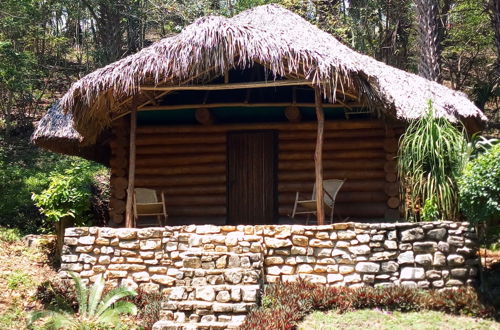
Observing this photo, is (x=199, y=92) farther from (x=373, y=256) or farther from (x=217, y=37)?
(x=373, y=256)

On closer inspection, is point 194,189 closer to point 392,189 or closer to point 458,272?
point 392,189

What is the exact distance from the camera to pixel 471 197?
27.5 feet

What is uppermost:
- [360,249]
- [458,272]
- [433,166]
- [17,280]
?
[433,166]

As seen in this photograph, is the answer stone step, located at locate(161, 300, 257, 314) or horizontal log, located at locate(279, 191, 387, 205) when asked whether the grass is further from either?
horizontal log, located at locate(279, 191, 387, 205)

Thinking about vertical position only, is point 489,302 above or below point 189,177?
below

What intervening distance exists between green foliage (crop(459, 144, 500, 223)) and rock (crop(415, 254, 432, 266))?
756mm

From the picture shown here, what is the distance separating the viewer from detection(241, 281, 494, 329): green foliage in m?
8.17

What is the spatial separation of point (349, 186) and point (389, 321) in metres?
4.15

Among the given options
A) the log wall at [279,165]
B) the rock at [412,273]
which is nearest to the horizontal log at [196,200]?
the log wall at [279,165]

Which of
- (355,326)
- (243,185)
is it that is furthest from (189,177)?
(355,326)

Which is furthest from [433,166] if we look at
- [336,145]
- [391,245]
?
[336,145]

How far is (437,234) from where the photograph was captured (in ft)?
28.9

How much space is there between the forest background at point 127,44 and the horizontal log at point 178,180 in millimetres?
4262

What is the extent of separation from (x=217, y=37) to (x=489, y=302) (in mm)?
5199
